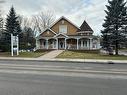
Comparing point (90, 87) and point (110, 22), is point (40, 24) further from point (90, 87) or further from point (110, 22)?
point (90, 87)

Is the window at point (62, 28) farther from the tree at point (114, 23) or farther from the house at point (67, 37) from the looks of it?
the tree at point (114, 23)

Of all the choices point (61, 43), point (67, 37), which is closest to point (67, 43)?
point (61, 43)

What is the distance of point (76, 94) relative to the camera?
22.5 feet

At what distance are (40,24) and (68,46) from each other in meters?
40.2

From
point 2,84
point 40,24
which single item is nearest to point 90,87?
point 2,84

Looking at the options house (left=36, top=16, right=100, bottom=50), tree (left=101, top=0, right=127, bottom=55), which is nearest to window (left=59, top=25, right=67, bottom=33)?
house (left=36, top=16, right=100, bottom=50)

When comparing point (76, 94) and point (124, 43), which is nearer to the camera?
point (76, 94)

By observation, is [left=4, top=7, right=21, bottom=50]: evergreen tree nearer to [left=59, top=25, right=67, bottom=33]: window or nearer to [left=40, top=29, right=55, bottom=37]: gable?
[left=40, top=29, right=55, bottom=37]: gable

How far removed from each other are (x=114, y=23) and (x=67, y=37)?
47.3 feet

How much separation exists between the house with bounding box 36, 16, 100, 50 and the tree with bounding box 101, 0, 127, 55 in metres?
11.8

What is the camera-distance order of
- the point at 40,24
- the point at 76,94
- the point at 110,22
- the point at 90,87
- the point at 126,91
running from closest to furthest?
the point at 76,94 < the point at 126,91 < the point at 90,87 < the point at 110,22 < the point at 40,24

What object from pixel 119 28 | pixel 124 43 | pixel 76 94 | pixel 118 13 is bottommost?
pixel 76 94

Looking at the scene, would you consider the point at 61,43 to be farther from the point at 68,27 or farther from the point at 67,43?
the point at 68,27

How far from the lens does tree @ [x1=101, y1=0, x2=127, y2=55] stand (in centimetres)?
3328
